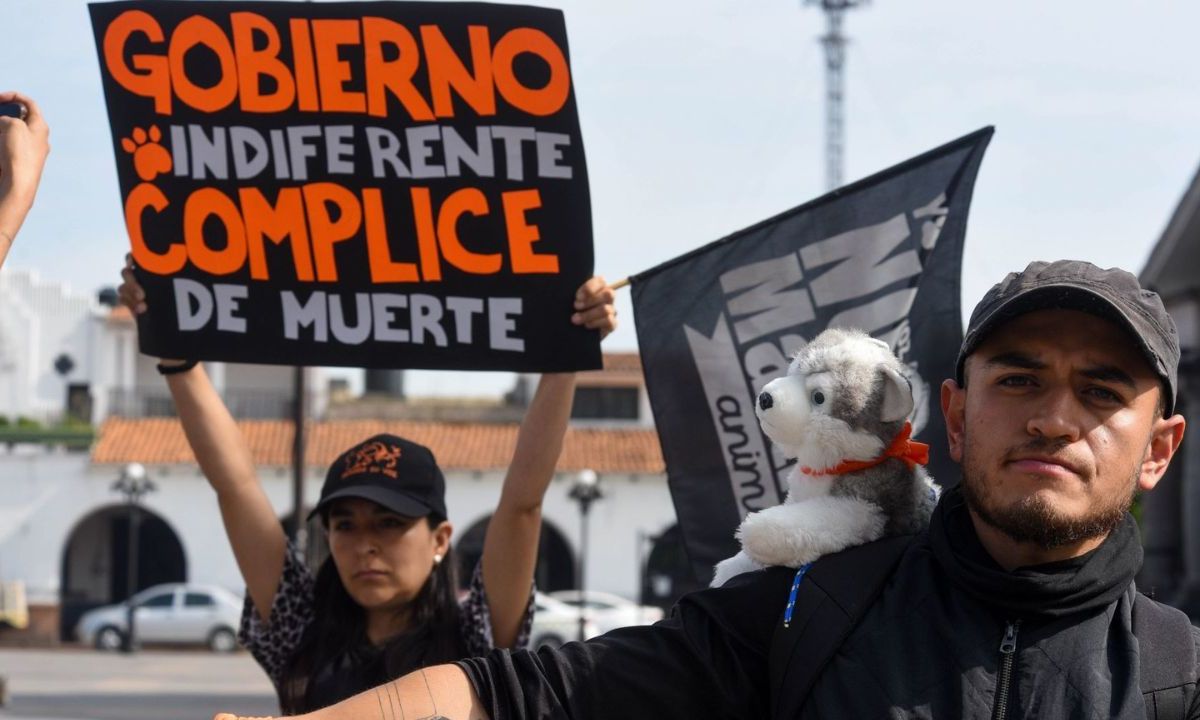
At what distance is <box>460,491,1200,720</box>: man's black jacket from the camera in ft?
6.97

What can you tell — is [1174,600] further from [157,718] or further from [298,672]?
[298,672]

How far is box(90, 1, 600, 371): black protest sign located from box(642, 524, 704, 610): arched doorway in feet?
69.9

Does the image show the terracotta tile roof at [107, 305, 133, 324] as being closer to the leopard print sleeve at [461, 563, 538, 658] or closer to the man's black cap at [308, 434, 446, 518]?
the man's black cap at [308, 434, 446, 518]

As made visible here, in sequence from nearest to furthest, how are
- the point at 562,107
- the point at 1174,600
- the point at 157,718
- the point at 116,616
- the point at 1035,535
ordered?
the point at 1035,535 < the point at 562,107 < the point at 157,718 < the point at 1174,600 < the point at 116,616

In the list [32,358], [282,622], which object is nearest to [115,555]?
[32,358]

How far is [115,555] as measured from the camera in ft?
133

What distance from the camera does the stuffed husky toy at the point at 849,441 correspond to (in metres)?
2.56

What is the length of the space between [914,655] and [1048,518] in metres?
0.26

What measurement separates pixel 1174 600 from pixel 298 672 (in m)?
21.4

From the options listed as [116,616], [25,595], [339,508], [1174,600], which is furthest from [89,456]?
[339,508]

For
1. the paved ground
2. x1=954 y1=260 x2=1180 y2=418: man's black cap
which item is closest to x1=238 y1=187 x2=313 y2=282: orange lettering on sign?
x1=954 y1=260 x2=1180 y2=418: man's black cap

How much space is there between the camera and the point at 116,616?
32.2 m

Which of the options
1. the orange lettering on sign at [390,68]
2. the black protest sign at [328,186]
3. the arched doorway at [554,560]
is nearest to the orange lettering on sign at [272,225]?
the black protest sign at [328,186]

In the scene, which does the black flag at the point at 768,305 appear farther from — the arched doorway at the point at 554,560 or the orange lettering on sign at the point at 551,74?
the arched doorway at the point at 554,560
